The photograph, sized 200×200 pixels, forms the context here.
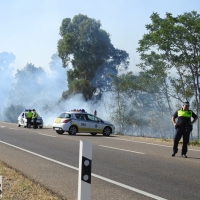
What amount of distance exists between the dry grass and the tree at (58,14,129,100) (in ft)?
157

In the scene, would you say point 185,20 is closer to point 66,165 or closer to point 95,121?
point 95,121

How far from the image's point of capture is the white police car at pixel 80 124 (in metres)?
27.5

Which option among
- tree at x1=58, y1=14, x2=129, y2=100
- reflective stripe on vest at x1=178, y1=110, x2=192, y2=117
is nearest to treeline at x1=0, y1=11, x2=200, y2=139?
tree at x1=58, y1=14, x2=129, y2=100

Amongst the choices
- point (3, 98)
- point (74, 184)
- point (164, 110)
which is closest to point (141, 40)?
point (164, 110)

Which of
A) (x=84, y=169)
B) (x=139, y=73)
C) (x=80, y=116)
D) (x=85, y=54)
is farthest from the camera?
(x=85, y=54)

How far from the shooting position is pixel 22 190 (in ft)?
26.2

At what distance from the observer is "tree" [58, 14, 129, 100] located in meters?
57.5

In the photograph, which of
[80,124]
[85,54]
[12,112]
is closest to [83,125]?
[80,124]

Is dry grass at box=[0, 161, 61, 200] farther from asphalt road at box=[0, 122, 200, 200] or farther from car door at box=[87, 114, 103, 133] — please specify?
car door at box=[87, 114, 103, 133]

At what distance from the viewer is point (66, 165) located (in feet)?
39.1

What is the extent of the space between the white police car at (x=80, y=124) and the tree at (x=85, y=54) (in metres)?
29.0

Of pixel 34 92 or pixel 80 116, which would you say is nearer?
pixel 80 116

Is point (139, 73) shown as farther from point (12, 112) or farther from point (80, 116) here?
point (12, 112)

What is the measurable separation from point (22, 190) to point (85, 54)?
167ft
